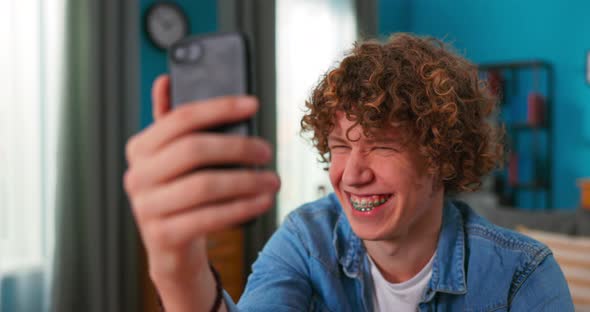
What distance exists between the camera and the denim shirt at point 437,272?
1148 mm

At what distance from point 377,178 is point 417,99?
0.18 meters

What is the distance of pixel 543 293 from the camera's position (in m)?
1.13

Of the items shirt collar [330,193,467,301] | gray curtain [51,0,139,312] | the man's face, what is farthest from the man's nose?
gray curtain [51,0,139,312]

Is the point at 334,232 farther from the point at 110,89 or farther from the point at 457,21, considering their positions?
the point at 457,21

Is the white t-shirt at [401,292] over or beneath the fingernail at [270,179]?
beneath

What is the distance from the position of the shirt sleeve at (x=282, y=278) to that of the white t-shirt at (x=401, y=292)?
16 cm

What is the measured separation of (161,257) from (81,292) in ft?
7.17

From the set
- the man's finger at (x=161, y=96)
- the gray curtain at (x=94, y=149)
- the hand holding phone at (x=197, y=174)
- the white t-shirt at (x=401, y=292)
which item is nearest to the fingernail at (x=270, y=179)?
the hand holding phone at (x=197, y=174)

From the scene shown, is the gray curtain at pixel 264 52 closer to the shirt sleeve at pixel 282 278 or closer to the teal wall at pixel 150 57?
the teal wall at pixel 150 57

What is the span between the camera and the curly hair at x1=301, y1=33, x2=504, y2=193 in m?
1.09

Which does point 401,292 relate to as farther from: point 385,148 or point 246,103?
point 246,103

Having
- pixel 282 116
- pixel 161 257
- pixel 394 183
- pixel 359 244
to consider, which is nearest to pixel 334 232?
pixel 359 244

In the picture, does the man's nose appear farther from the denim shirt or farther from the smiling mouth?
the denim shirt

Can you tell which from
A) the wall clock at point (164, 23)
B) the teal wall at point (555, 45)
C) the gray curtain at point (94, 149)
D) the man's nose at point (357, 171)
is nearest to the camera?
the man's nose at point (357, 171)
